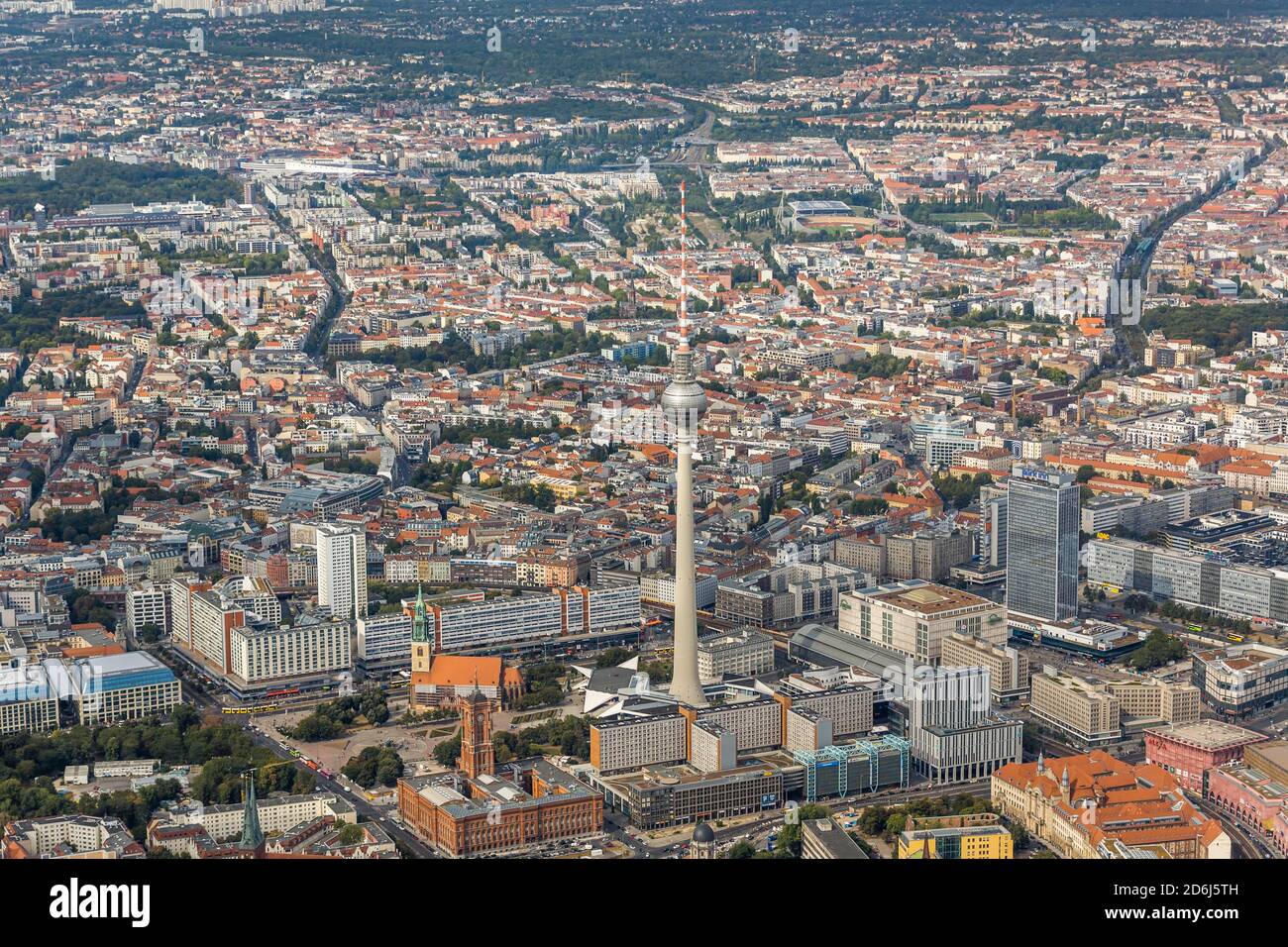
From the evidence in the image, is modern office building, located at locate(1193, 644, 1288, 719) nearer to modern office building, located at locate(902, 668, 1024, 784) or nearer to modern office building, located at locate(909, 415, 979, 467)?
modern office building, located at locate(902, 668, 1024, 784)

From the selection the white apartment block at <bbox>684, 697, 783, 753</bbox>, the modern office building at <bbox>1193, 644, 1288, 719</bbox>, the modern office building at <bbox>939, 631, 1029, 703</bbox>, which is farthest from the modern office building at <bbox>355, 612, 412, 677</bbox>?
the modern office building at <bbox>1193, 644, 1288, 719</bbox>

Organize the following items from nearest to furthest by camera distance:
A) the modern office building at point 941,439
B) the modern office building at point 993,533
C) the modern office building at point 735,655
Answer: the modern office building at point 735,655
the modern office building at point 993,533
the modern office building at point 941,439

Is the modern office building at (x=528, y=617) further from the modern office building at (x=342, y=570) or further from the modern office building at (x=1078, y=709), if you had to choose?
the modern office building at (x=1078, y=709)

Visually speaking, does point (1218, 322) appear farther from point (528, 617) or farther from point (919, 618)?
point (528, 617)

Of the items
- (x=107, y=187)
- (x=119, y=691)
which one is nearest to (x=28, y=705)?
(x=119, y=691)

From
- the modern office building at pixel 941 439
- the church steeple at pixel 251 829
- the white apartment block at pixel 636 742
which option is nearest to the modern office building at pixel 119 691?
the white apartment block at pixel 636 742
